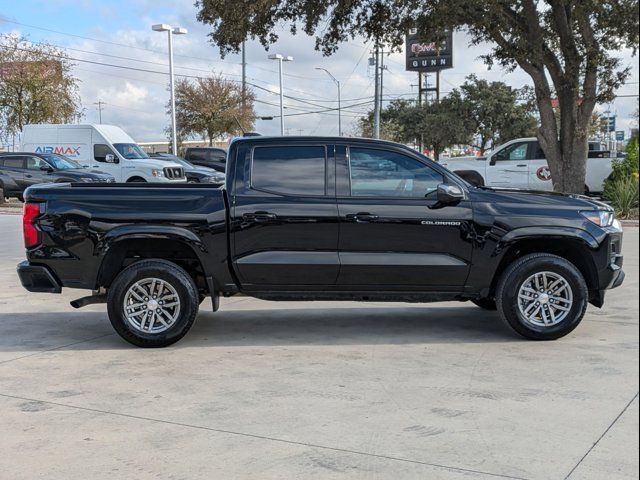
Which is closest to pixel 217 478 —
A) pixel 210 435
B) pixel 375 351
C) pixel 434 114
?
pixel 210 435

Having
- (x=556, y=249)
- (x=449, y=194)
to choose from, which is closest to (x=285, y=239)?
(x=449, y=194)

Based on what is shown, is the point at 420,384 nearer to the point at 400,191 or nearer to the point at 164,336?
the point at 400,191

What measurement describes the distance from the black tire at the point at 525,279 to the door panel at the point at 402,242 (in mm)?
402

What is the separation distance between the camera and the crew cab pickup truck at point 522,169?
21562mm

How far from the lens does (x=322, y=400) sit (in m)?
4.87

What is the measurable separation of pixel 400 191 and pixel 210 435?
3104mm

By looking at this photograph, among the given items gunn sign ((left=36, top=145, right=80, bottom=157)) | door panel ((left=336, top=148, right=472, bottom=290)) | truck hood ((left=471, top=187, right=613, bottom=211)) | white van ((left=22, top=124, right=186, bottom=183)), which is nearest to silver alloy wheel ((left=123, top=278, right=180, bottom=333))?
door panel ((left=336, top=148, right=472, bottom=290))

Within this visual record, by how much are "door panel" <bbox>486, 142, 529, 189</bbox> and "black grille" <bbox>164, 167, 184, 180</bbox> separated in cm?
1053

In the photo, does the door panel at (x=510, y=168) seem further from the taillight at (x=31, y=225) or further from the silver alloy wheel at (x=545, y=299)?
the taillight at (x=31, y=225)

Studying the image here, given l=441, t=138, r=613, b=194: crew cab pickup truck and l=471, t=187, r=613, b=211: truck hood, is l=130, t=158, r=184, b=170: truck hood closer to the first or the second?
l=441, t=138, r=613, b=194: crew cab pickup truck

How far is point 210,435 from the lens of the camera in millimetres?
4246

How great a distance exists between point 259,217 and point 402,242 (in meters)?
1.32

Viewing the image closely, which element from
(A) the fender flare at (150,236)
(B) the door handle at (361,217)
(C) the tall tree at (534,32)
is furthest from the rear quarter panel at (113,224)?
(C) the tall tree at (534,32)

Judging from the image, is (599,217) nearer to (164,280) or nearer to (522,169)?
(164,280)
